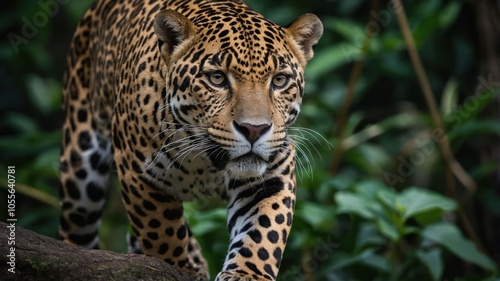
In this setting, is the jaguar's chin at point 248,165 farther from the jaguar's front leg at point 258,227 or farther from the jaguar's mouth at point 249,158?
the jaguar's front leg at point 258,227

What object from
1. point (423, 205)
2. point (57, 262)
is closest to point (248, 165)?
point (57, 262)

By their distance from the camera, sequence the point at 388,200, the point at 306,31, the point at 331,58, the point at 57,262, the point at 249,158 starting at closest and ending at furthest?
1. the point at 57,262
2. the point at 249,158
3. the point at 306,31
4. the point at 388,200
5. the point at 331,58

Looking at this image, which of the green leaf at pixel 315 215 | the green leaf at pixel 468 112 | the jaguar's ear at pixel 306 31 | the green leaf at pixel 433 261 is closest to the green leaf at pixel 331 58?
the green leaf at pixel 468 112

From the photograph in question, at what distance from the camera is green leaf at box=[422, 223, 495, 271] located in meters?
9.06

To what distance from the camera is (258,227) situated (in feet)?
21.3

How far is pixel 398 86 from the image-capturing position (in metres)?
14.1

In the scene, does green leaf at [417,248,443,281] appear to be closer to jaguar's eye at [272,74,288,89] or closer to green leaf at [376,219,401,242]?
green leaf at [376,219,401,242]

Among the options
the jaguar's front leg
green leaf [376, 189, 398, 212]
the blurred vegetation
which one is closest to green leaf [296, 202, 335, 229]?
the blurred vegetation

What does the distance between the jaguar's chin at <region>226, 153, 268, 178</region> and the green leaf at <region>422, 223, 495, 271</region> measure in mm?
3238

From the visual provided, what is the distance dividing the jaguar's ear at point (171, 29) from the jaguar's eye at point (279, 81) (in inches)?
26.5

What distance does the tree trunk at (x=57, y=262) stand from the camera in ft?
18.0

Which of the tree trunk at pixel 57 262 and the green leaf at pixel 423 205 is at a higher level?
the tree trunk at pixel 57 262

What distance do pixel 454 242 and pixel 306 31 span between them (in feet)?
10.4

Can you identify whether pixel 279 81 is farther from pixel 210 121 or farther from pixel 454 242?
pixel 454 242
